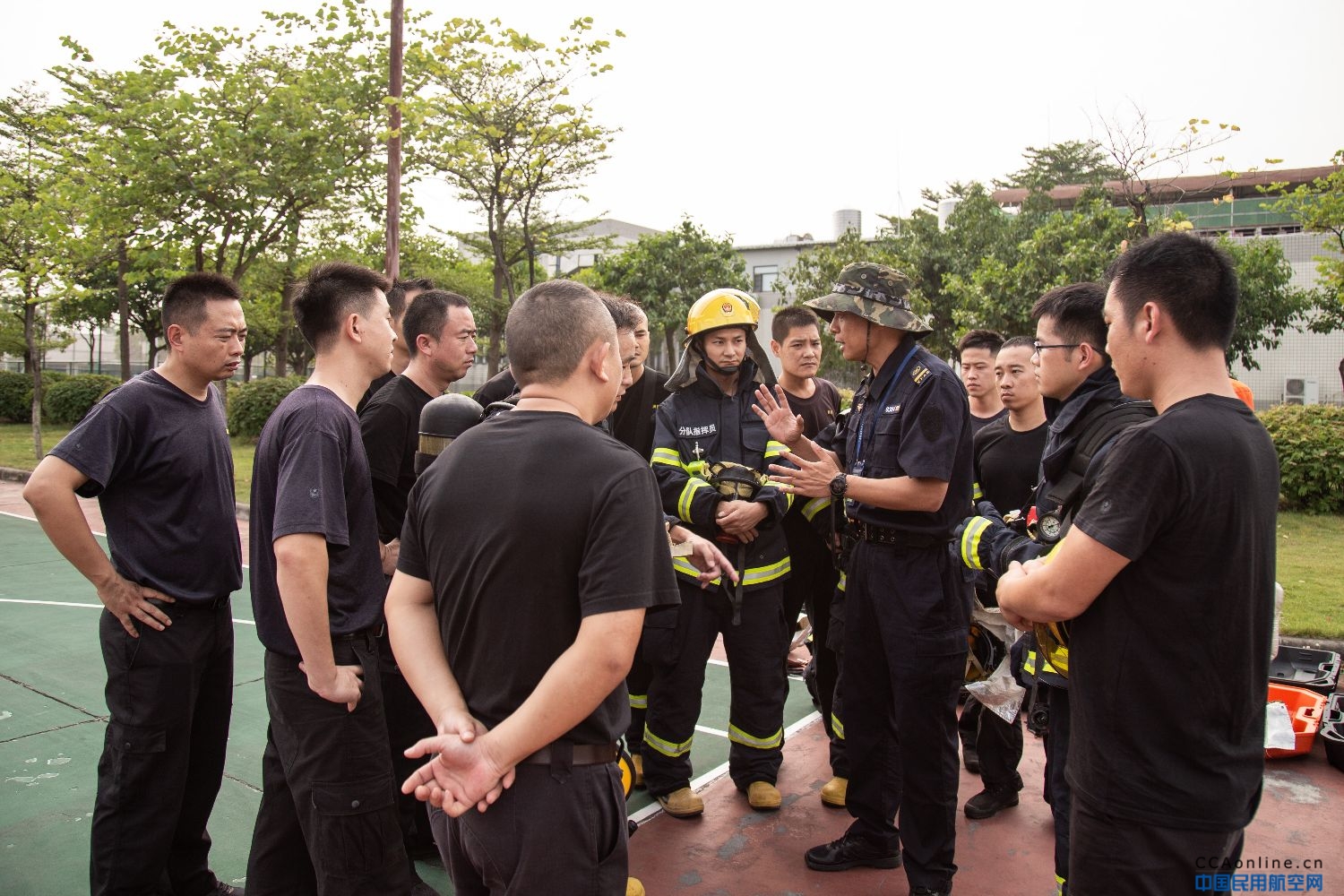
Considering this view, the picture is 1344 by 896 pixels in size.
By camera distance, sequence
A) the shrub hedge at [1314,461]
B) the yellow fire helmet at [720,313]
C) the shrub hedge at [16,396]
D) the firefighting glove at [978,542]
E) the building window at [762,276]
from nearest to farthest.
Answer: the firefighting glove at [978,542]
the yellow fire helmet at [720,313]
the shrub hedge at [1314,461]
the shrub hedge at [16,396]
the building window at [762,276]

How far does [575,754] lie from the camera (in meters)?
2.02

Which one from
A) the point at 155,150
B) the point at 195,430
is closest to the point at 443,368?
the point at 195,430

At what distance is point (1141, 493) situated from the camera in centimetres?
207

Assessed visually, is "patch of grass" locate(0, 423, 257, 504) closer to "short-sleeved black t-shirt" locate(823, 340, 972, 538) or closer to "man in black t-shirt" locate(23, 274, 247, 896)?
"man in black t-shirt" locate(23, 274, 247, 896)

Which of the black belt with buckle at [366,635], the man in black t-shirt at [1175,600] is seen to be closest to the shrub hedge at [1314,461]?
the man in black t-shirt at [1175,600]

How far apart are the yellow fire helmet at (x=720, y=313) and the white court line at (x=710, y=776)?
227 centimetres

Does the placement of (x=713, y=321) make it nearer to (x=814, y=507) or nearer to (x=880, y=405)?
(x=880, y=405)

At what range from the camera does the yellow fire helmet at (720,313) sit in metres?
4.56

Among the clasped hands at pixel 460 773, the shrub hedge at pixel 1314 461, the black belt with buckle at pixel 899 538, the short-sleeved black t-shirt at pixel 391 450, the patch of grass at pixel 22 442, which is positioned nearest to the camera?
the clasped hands at pixel 460 773

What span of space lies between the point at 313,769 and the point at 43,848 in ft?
6.84

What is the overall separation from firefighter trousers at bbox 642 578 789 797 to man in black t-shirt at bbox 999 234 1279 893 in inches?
88.5

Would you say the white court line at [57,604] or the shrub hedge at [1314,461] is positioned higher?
the shrub hedge at [1314,461]

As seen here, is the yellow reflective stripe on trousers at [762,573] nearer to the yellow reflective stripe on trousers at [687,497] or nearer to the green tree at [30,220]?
the yellow reflective stripe on trousers at [687,497]

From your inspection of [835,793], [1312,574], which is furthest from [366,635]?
[1312,574]
